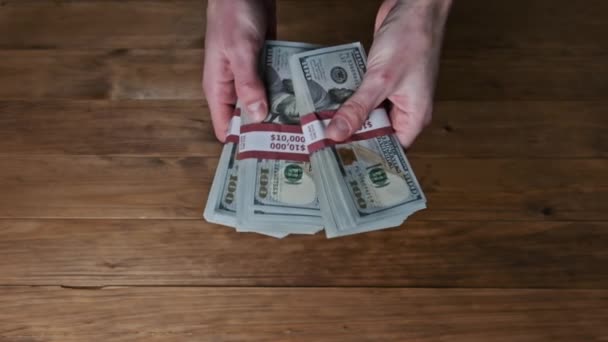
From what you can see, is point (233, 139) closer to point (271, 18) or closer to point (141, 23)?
point (271, 18)

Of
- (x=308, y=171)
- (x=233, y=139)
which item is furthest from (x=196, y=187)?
(x=308, y=171)

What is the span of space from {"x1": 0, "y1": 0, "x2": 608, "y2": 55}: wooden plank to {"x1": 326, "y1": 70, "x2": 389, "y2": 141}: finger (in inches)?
15.7

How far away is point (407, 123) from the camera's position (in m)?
1.01

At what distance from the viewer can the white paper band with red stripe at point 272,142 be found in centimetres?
99

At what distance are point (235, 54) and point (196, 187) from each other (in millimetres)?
272

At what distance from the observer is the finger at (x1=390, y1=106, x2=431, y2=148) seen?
0.99m

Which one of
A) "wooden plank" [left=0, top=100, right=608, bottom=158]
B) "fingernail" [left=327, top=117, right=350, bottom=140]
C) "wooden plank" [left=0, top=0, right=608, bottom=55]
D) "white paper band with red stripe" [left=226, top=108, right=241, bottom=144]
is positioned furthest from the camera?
"wooden plank" [left=0, top=0, right=608, bottom=55]

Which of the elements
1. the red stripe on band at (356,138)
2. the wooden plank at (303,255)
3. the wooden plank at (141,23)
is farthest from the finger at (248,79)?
the wooden plank at (141,23)

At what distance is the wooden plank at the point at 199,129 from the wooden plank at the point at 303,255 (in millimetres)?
166

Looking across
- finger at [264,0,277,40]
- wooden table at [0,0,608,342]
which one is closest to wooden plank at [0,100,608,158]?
wooden table at [0,0,608,342]

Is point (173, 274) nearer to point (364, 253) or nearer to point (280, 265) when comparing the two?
point (280, 265)

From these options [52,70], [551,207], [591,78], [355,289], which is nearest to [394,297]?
[355,289]

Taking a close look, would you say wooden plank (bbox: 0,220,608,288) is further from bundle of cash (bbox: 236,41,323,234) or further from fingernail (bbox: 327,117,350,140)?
fingernail (bbox: 327,117,350,140)

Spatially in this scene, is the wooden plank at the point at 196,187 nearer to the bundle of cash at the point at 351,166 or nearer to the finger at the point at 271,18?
the bundle of cash at the point at 351,166
